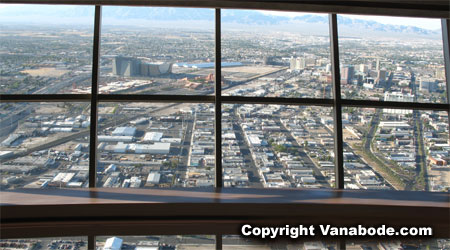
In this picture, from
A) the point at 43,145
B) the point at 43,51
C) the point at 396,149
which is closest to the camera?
the point at 43,145

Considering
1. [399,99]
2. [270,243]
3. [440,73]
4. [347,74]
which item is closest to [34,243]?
[270,243]

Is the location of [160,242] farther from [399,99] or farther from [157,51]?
[399,99]

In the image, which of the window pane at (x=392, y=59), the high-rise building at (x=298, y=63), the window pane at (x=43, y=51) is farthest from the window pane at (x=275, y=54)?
the window pane at (x=43, y=51)

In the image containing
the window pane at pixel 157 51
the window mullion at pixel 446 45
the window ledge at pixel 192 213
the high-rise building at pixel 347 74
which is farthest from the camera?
the window mullion at pixel 446 45

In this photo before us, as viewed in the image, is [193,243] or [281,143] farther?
[281,143]

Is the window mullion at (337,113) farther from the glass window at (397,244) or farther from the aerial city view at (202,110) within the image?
the glass window at (397,244)

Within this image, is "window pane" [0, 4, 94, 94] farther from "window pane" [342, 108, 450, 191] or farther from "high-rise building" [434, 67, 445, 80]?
"high-rise building" [434, 67, 445, 80]

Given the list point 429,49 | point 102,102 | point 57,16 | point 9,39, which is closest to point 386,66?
point 429,49

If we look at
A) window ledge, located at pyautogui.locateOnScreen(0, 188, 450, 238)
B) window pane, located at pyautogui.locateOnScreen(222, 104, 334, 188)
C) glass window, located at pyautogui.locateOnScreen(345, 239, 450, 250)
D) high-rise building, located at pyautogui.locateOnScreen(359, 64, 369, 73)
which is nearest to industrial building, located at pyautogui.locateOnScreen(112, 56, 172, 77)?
window pane, located at pyautogui.locateOnScreen(222, 104, 334, 188)

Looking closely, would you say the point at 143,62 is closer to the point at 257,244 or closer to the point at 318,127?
the point at 318,127
